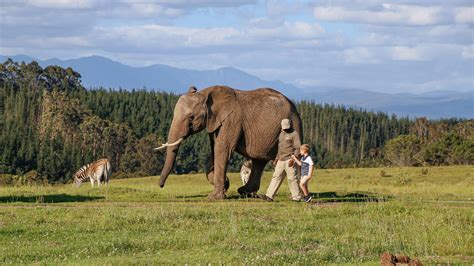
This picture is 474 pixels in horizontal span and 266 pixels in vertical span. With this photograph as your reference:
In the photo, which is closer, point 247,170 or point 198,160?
point 247,170

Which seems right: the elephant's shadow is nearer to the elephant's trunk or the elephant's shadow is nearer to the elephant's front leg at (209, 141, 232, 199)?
the elephant's front leg at (209, 141, 232, 199)

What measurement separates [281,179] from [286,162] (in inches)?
19.7

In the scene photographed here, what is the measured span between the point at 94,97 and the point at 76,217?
104 meters

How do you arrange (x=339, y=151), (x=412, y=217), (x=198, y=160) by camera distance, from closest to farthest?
1. (x=412, y=217)
2. (x=198, y=160)
3. (x=339, y=151)

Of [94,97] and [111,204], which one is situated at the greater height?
[94,97]

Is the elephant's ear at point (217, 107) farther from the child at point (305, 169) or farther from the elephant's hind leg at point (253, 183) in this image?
the child at point (305, 169)

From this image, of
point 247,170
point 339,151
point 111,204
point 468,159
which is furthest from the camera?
point 339,151

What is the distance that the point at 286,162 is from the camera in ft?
78.7

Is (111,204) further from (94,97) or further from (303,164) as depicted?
(94,97)

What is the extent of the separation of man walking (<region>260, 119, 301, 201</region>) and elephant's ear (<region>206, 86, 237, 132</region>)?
71.8 inches

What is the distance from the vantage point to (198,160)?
109312 mm

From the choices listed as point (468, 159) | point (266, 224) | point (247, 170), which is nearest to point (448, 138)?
point (468, 159)

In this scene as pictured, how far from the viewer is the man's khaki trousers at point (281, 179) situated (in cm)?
2372

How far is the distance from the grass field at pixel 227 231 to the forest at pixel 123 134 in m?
30.8
